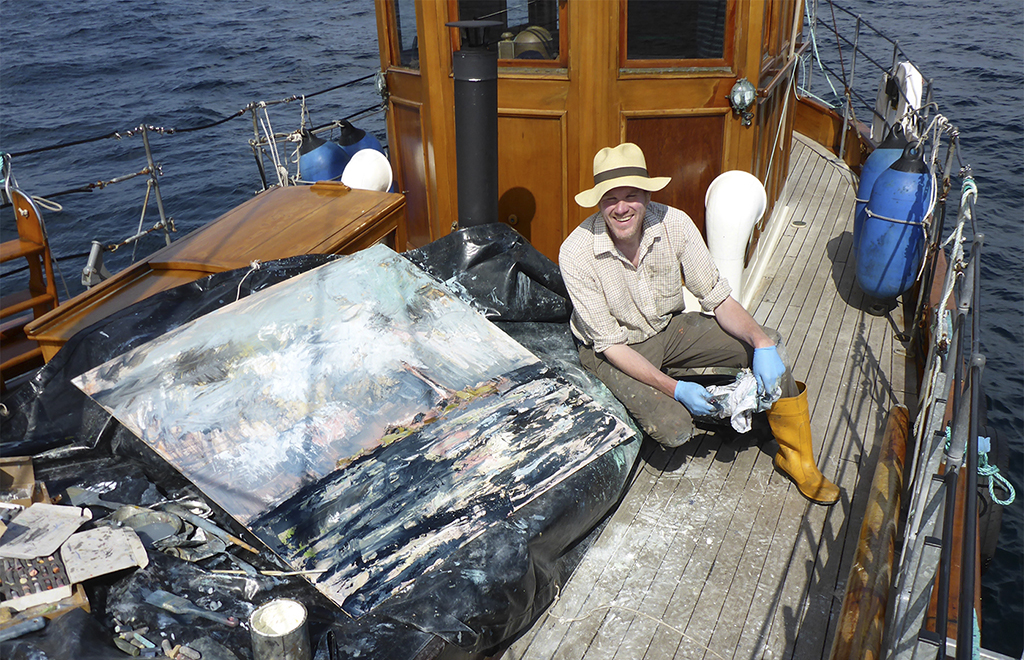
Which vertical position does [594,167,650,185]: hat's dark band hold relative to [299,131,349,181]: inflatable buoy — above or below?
above

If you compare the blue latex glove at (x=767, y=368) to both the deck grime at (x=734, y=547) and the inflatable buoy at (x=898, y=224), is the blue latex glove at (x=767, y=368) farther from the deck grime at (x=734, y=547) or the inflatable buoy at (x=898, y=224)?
the inflatable buoy at (x=898, y=224)

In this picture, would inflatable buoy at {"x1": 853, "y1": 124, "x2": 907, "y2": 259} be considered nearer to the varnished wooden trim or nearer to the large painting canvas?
the varnished wooden trim

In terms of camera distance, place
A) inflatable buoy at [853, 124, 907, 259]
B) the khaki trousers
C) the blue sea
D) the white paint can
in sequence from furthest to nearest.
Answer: the blue sea < inflatable buoy at [853, 124, 907, 259] < the khaki trousers < the white paint can

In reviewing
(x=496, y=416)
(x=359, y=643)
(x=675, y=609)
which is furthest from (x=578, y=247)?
(x=359, y=643)

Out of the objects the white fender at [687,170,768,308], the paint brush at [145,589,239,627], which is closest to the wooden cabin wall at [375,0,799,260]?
the white fender at [687,170,768,308]

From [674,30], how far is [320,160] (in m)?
3.85

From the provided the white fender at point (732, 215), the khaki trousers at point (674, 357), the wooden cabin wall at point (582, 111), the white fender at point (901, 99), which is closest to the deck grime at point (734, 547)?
the khaki trousers at point (674, 357)

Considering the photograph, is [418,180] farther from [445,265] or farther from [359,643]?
[359,643]

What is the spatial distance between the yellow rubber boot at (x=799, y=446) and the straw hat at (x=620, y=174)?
3.78ft

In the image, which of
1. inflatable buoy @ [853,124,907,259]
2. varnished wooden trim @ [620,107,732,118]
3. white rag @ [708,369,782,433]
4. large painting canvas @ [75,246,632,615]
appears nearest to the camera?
large painting canvas @ [75,246,632,615]

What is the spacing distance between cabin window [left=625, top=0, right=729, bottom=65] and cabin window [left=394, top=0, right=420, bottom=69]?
4.66ft

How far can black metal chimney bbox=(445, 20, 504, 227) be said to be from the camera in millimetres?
4066

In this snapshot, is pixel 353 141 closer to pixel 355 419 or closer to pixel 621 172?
pixel 621 172

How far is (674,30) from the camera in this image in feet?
14.8
